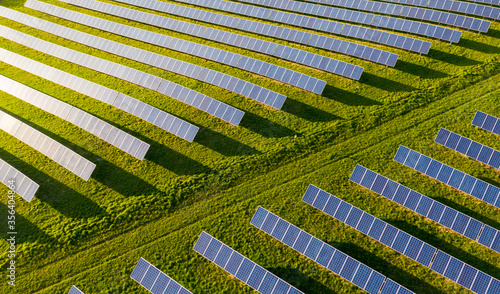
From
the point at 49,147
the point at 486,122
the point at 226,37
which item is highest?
the point at 226,37

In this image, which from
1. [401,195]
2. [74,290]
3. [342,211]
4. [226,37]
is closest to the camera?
[74,290]

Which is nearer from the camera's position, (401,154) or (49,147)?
(401,154)

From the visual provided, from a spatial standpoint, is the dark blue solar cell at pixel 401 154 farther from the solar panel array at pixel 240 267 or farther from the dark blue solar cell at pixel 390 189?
the solar panel array at pixel 240 267

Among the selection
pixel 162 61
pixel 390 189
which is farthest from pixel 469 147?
pixel 162 61

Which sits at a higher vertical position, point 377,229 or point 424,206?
point 424,206

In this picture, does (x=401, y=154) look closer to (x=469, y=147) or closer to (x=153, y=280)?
(x=469, y=147)

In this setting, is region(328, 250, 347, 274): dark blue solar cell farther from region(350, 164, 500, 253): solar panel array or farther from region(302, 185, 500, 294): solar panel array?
region(350, 164, 500, 253): solar panel array

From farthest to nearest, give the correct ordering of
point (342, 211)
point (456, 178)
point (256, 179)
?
point (256, 179)
point (456, 178)
point (342, 211)
